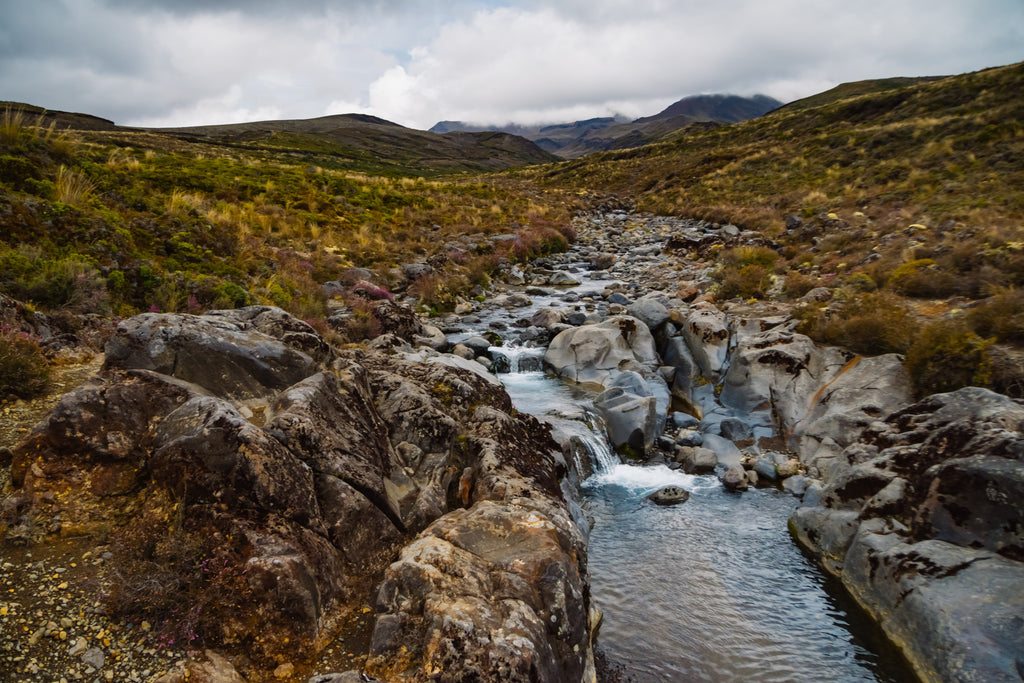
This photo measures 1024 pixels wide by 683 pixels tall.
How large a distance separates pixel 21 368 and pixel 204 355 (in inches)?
82.7

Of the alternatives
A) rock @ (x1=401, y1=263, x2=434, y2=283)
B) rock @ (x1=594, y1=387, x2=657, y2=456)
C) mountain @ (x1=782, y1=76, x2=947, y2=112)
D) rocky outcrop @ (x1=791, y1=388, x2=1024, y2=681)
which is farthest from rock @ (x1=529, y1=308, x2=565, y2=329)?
mountain @ (x1=782, y1=76, x2=947, y2=112)

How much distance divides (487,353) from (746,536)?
948cm

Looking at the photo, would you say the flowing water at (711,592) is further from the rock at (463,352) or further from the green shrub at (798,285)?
the green shrub at (798,285)

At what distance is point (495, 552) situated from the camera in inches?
205

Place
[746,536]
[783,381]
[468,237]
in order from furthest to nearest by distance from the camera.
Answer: [468,237] → [783,381] → [746,536]

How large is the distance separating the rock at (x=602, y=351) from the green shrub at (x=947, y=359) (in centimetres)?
640

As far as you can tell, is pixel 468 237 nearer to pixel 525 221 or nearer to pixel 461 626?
pixel 525 221

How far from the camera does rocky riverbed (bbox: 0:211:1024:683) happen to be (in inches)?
164

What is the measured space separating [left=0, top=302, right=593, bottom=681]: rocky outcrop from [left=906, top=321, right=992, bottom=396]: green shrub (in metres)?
8.93

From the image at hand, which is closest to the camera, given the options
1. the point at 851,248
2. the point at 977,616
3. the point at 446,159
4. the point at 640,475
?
the point at 977,616

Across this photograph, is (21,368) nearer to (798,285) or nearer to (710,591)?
(710,591)

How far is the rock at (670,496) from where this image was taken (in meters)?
10.2

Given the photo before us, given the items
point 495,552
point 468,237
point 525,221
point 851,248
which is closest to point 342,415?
point 495,552

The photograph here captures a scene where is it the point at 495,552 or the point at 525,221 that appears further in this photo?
the point at 525,221
